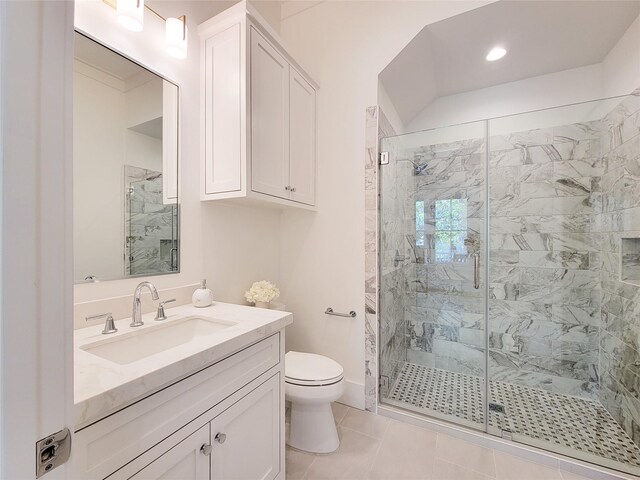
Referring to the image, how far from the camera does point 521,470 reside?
1477 mm

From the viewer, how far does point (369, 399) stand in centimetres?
197

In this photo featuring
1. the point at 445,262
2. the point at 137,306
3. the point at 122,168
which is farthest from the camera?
the point at 445,262

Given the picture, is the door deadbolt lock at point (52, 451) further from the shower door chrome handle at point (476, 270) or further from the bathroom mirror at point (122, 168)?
the shower door chrome handle at point (476, 270)

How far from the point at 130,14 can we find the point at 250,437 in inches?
70.5

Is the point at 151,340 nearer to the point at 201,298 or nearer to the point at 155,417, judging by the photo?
the point at 201,298

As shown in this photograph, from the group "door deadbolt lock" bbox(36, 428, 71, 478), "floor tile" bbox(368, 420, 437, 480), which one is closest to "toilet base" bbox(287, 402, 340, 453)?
"floor tile" bbox(368, 420, 437, 480)

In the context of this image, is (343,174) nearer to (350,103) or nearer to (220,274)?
(350,103)

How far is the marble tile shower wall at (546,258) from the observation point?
2.06 metres

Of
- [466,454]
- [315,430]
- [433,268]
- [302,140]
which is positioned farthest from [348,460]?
[302,140]

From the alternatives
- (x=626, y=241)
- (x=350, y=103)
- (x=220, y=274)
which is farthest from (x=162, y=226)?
(x=626, y=241)

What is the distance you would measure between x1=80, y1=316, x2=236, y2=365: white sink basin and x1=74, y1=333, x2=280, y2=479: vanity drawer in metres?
0.17

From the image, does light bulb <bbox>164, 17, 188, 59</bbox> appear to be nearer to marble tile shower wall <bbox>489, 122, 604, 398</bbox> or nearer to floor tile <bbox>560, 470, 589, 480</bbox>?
marble tile shower wall <bbox>489, 122, 604, 398</bbox>

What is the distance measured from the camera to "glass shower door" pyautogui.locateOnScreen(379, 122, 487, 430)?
210cm

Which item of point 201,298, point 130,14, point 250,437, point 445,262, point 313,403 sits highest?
point 130,14
